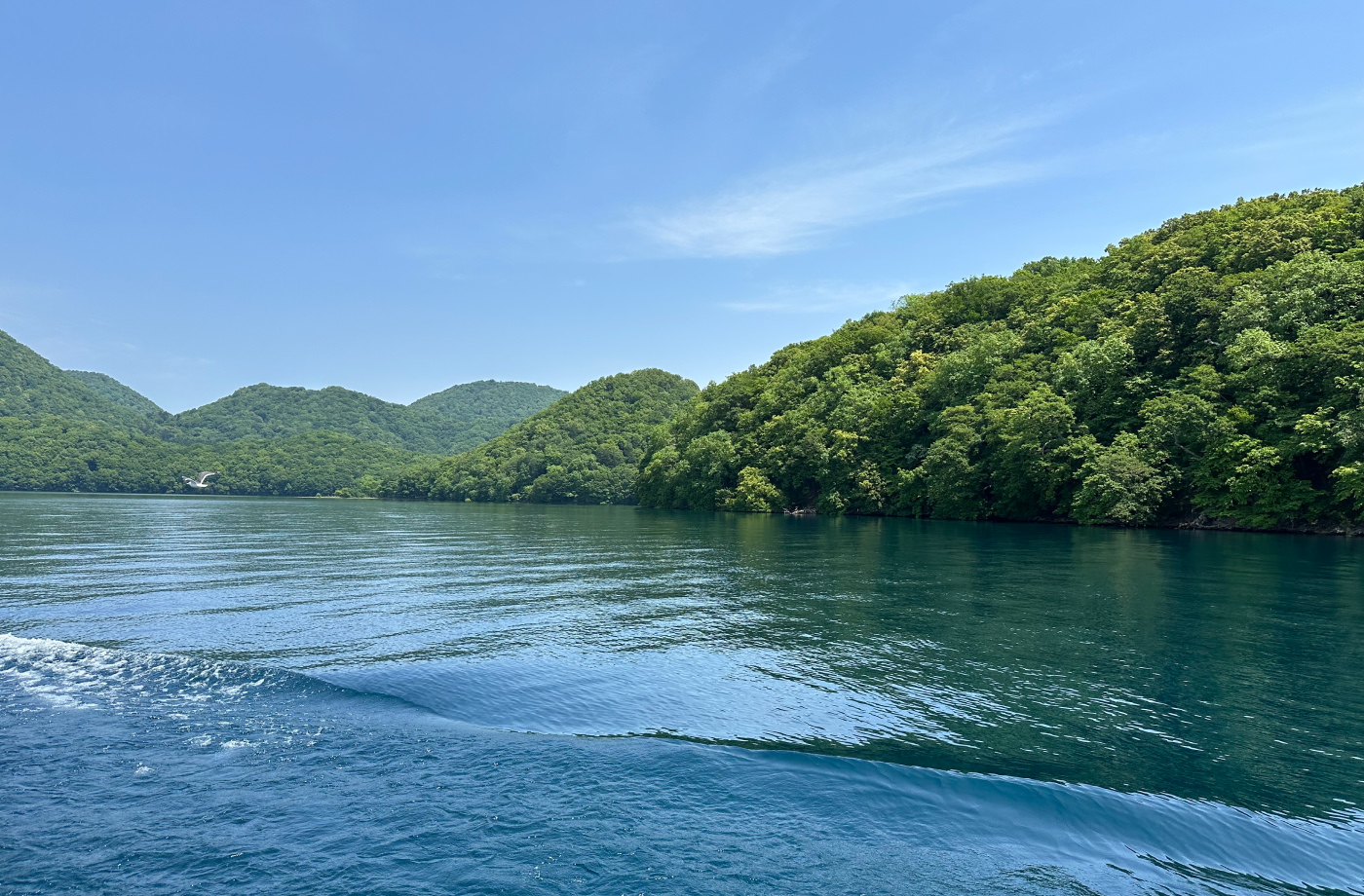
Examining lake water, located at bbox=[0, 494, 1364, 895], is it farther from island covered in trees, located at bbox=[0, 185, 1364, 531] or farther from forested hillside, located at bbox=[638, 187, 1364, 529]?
island covered in trees, located at bbox=[0, 185, 1364, 531]

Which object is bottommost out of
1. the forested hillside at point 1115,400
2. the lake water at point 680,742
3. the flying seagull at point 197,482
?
the lake water at point 680,742

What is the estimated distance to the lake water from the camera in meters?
7.32

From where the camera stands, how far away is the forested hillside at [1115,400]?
177 feet

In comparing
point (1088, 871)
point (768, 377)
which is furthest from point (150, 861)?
point (768, 377)

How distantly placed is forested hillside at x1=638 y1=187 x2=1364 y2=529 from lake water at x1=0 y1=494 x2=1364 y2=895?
3841 centimetres

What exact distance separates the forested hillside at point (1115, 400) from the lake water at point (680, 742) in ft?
126

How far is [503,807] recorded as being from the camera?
27.7 ft

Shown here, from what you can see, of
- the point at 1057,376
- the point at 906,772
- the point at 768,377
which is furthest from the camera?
the point at 768,377

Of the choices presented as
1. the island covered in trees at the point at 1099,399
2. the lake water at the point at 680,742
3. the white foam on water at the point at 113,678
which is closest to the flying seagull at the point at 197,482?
the island covered in trees at the point at 1099,399

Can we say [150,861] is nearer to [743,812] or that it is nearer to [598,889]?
[598,889]

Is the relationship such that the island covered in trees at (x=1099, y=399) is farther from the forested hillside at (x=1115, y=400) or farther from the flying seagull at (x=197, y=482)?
the flying seagull at (x=197, y=482)

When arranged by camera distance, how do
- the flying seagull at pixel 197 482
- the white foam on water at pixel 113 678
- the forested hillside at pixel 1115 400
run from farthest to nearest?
the flying seagull at pixel 197 482
the forested hillside at pixel 1115 400
the white foam on water at pixel 113 678

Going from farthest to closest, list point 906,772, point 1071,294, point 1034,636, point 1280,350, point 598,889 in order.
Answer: point 1071,294 < point 1280,350 < point 1034,636 < point 906,772 < point 598,889

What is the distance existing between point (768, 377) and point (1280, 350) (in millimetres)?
90197
